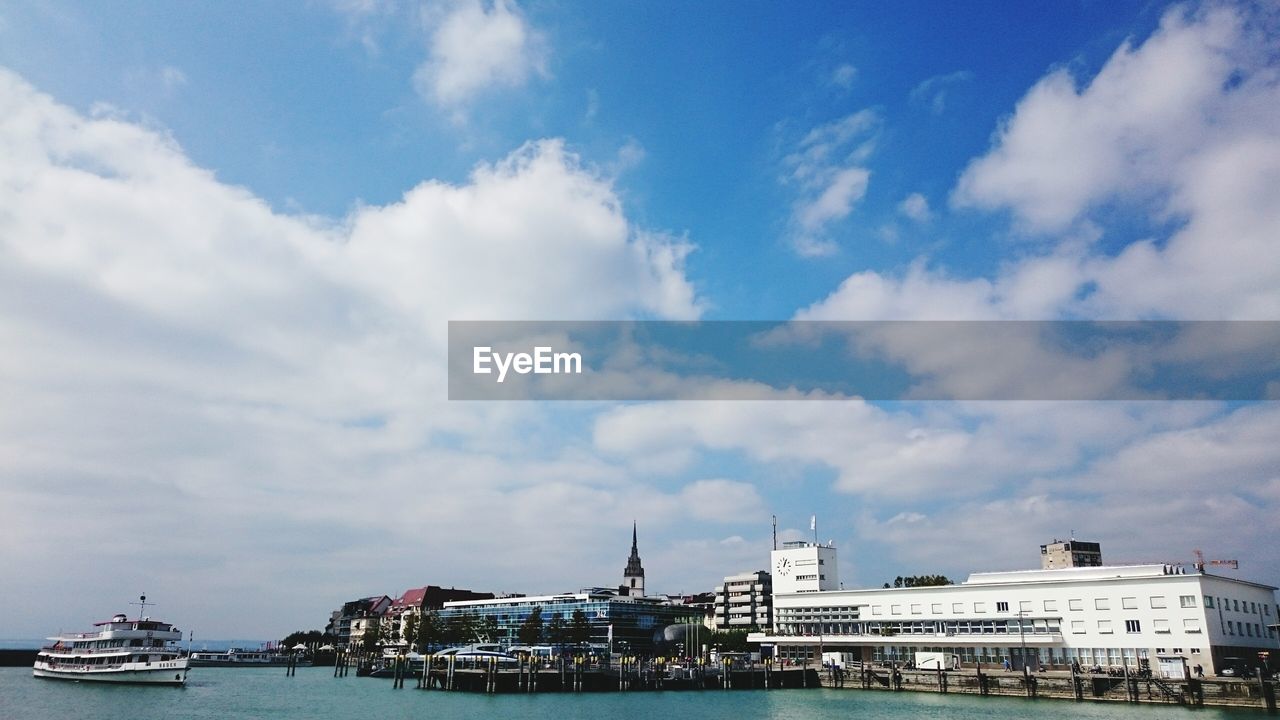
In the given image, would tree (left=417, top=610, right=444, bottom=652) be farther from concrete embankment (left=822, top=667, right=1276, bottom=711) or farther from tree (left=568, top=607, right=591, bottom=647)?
concrete embankment (left=822, top=667, right=1276, bottom=711)

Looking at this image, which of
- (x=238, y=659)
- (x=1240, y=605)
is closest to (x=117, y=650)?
(x=238, y=659)

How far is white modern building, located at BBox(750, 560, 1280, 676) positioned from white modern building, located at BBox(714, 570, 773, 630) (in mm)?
51992

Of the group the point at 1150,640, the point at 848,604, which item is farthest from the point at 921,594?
the point at 1150,640

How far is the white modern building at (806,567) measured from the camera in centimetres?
12262

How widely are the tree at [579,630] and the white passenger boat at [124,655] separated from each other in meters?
54.1

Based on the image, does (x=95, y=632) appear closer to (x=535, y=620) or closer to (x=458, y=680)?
(x=458, y=680)

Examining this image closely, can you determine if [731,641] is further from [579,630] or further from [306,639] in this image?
[306,639]

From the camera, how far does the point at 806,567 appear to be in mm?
123562

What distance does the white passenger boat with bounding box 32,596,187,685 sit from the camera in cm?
8669

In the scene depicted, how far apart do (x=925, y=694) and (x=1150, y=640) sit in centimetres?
1938

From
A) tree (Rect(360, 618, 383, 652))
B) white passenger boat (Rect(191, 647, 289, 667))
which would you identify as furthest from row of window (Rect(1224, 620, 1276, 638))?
white passenger boat (Rect(191, 647, 289, 667))

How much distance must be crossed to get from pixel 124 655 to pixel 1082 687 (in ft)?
291

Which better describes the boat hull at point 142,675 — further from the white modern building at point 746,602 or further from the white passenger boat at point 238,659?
the white modern building at point 746,602

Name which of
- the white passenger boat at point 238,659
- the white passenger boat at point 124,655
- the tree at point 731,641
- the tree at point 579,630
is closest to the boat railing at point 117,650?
the white passenger boat at point 124,655
